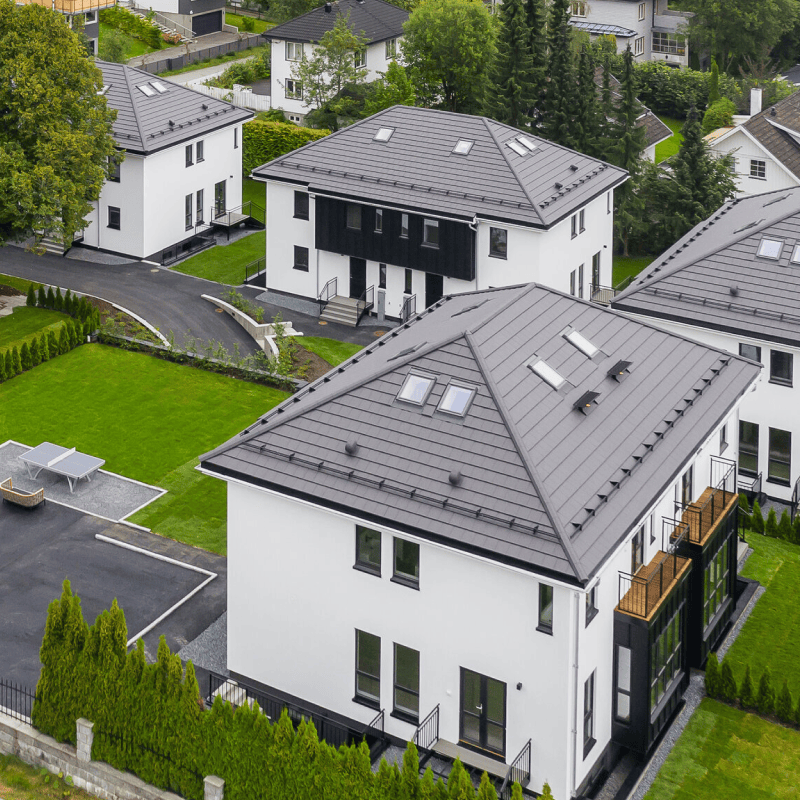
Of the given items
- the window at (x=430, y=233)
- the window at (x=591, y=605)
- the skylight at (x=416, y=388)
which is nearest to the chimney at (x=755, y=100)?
the window at (x=430, y=233)

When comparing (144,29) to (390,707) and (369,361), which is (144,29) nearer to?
(369,361)

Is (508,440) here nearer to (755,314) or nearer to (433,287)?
(755,314)

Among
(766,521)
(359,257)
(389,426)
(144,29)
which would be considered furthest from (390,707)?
(144,29)

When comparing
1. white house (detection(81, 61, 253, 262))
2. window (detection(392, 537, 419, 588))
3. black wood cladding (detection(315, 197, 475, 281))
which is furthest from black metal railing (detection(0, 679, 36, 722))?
white house (detection(81, 61, 253, 262))

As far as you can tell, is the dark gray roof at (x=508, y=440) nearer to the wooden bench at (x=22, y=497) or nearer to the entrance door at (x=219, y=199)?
the wooden bench at (x=22, y=497)

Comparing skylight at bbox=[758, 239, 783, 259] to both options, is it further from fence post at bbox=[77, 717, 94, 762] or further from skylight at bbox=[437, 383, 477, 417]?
fence post at bbox=[77, 717, 94, 762]

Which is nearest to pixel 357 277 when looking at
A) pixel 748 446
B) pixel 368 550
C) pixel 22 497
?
pixel 748 446
